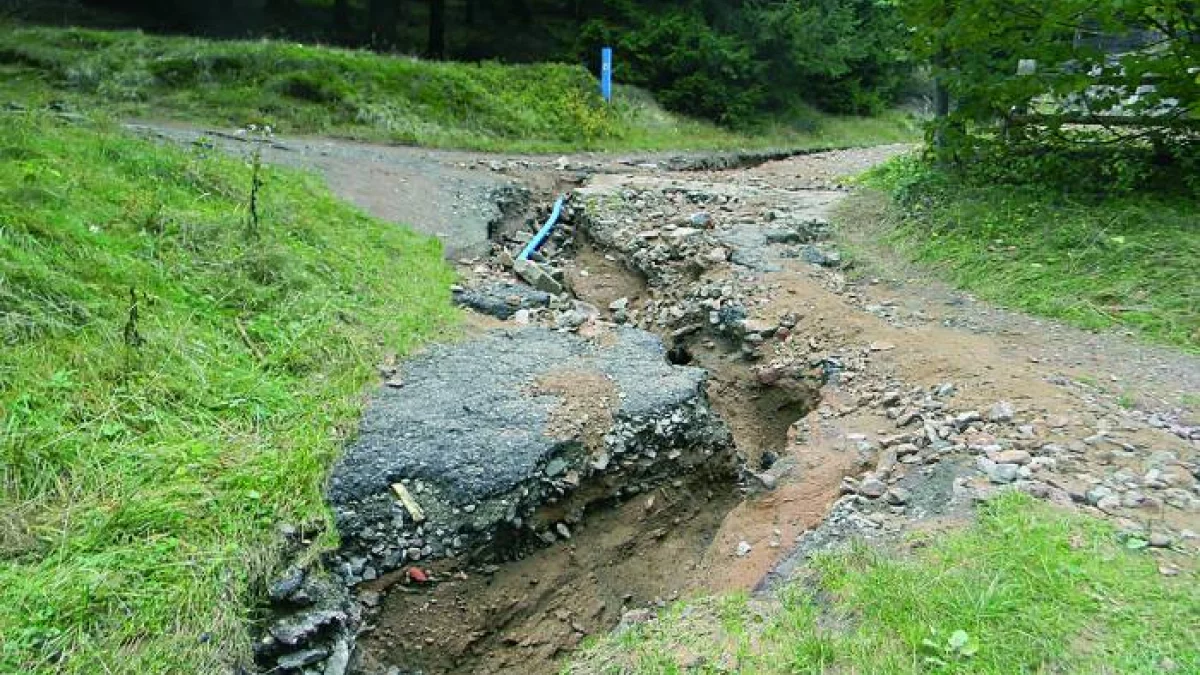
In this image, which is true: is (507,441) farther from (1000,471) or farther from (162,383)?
(1000,471)

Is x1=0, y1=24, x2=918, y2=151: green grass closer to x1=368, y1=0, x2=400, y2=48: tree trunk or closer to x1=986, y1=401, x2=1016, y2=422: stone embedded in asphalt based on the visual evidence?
x1=368, y1=0, x2=400, y2=48: tree trunk

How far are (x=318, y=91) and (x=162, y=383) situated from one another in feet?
32.9

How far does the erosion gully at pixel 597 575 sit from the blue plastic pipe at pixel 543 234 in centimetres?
372

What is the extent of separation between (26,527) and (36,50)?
1251cm

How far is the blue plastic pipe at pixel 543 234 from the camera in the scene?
9250 mm

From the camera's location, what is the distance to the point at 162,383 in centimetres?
484

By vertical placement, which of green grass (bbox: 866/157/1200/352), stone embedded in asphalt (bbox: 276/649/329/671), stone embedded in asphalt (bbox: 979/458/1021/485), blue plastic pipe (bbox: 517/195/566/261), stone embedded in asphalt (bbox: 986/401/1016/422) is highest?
green grass (bbox: 866/157/1200/352)

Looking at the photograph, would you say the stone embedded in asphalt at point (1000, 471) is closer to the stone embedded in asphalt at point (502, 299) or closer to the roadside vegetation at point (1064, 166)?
the roadside vegetation at point (1064, 166)

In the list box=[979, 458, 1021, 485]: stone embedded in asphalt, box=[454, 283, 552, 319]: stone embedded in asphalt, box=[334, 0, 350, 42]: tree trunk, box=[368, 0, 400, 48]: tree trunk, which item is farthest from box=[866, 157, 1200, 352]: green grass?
box=[334, 0, 350, 42]: tree trunk

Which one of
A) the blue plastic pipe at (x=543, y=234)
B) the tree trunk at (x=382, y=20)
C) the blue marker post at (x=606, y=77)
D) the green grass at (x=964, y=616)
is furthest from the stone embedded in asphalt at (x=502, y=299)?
the tree trunk at (x=382, y=20)

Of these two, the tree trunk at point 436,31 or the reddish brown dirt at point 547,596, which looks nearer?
the reddish brown dirt at point 547,596

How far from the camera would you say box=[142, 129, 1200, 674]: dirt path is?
429 cm

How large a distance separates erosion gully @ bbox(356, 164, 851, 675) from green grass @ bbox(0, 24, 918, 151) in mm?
9295

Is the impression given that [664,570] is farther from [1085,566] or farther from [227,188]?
[227,188]
